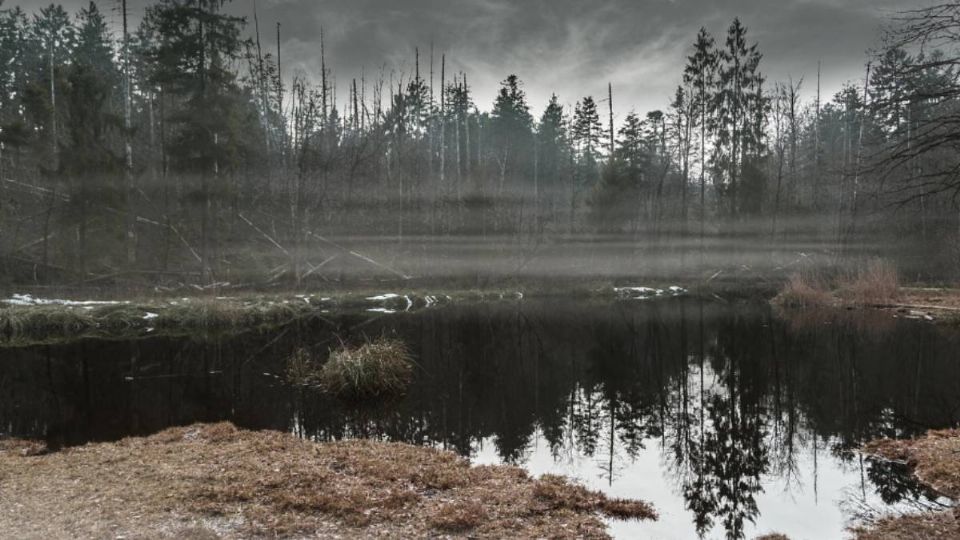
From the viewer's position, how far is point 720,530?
18.3ft

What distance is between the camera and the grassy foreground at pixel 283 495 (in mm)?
5035

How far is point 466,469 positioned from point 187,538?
3.08 metres

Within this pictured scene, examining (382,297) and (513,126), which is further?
(513,126)

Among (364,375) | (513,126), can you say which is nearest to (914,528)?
(364,375)

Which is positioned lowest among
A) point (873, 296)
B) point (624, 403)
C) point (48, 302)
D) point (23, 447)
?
point (624, 403)

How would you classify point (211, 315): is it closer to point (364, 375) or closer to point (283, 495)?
point (364, 375)

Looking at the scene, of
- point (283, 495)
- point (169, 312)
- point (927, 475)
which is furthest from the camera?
point (169, 312)

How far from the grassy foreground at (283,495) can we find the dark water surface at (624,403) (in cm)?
85

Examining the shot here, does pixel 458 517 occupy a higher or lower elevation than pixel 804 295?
higher

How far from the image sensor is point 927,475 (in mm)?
6457

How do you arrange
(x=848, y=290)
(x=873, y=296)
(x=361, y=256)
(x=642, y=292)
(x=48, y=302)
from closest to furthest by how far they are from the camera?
(x=48, y=302) < (x=873, y=296) < (x=848, y=290) < (x=642, y=292) < (x=361, y=256)

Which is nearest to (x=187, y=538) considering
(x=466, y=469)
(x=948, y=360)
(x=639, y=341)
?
(x=466, y=469)

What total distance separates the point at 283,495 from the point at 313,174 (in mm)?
31682

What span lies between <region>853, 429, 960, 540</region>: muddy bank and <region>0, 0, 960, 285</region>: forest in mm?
12684
